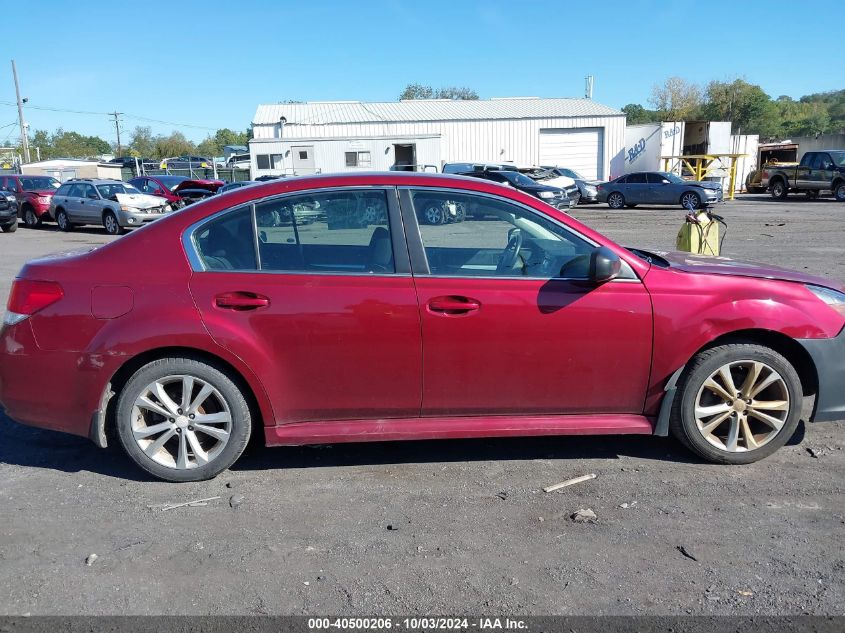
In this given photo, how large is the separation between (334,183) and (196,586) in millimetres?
2229

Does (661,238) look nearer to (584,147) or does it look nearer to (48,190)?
(48,190)

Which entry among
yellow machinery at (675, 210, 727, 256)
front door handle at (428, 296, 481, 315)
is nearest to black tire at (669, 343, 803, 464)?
front door handle at (428, 296, 481, 315)

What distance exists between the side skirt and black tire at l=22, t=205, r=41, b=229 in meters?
23.0

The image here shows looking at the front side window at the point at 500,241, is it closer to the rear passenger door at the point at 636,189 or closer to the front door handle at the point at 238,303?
the front door handle at the point at 238,303

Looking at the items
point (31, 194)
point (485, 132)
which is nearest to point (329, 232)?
point (31, 194)

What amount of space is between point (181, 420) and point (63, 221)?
20.4 m

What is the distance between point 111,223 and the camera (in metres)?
20.3

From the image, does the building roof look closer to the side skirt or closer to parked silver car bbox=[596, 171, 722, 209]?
parked silver car bbox=[596, 171, 722, 209]

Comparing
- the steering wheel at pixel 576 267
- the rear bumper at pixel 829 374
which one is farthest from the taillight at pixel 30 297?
the rear bumper at pixel 829 374

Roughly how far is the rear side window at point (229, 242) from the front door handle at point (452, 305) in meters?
1.02

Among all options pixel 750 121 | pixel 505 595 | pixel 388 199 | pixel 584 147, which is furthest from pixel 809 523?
pixel 750 121

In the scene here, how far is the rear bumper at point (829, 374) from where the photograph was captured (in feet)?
13.4

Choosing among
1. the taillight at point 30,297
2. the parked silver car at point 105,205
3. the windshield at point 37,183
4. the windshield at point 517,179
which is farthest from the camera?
the windshield at point 517,179

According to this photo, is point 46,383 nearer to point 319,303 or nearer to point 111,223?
point 319,303
